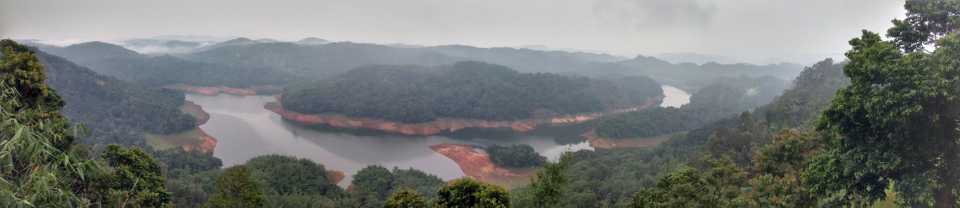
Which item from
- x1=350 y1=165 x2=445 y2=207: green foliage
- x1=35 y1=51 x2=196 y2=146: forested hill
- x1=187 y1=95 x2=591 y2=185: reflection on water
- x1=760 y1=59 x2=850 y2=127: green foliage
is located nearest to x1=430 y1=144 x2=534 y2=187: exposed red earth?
x1=187 y1=95 x2=591 y2=185: reflection on water

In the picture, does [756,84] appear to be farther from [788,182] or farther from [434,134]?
[788,182]

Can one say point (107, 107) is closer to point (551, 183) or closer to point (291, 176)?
point (291, 176)

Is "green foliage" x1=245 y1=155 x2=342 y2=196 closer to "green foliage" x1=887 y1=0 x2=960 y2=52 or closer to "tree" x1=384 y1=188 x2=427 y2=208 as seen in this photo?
"tree" x1=384 y1=188 x2=427 y2=208

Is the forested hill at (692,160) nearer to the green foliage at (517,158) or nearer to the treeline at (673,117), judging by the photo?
the green foliage at (517,158)

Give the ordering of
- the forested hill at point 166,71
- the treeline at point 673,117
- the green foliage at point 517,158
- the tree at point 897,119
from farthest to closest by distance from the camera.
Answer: the forested hill at point 166,71 → the treeline at point 673,117 → the green foliage at point 517,158 → the tree at point 897,119

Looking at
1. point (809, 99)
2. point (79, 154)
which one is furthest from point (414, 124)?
point (79, 154)

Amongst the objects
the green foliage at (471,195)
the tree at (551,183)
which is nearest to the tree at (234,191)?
the green foliage at (471,195)

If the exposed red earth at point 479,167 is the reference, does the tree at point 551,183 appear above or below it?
above
